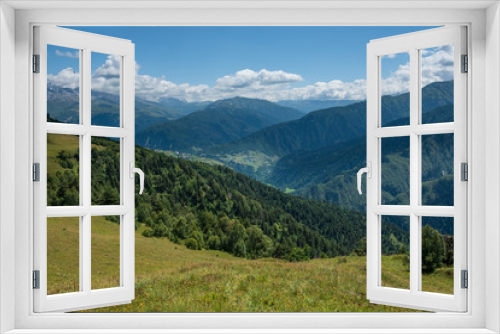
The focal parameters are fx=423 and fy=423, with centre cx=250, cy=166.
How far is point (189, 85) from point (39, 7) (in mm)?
12148

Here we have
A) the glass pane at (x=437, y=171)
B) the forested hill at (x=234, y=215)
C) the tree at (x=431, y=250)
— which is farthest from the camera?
the forested hill at (x=234, y=215)

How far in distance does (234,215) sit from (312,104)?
5.25 meters

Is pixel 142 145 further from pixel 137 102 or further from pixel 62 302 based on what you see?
pixel 62 302

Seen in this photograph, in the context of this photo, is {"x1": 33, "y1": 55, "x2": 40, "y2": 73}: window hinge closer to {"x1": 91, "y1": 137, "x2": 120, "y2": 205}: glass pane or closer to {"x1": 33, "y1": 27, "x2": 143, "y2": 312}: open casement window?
{"x1": 33, "y1": 27, "x2": 143, "y2": 312}: open casement window

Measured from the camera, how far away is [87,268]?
2.69 m

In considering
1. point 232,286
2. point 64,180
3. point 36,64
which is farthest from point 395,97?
point 36,64

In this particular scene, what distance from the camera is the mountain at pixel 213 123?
1537 centimetres

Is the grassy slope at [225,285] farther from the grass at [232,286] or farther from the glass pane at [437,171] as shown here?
the glass pane at [437,171]

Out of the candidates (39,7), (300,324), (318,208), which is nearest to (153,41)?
(318,208)

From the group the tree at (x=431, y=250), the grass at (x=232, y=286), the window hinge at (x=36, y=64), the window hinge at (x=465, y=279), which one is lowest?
the grass at (x=232, y=286)

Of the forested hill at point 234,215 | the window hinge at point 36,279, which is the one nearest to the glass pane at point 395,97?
the window hinge at point 36,279

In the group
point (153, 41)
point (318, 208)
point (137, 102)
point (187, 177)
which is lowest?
point (318, 208)

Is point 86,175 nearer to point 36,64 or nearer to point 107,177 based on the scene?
point 36,64

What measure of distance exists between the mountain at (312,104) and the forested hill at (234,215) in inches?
127
